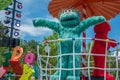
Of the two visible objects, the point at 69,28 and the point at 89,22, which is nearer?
the point at 89,22

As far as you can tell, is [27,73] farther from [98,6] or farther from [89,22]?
[89,22]

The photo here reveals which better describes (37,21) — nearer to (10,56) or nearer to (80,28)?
(80,28)

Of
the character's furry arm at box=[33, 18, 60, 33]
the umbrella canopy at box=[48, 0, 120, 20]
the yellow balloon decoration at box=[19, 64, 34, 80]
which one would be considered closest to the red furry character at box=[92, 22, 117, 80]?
the umbrella canopy at box=[48, 0, 120, 20]

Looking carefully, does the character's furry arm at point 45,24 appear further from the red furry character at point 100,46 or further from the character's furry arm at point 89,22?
the red furry character at point 100,46

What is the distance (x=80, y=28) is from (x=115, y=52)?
832mm

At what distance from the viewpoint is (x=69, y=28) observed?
531cm

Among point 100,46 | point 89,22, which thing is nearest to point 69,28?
point 89,22

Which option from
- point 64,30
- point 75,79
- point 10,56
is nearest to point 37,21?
point 64,30

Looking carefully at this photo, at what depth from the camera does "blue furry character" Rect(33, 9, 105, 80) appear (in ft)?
16.3

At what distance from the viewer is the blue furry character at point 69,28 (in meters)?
4.96

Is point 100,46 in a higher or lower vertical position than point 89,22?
lower

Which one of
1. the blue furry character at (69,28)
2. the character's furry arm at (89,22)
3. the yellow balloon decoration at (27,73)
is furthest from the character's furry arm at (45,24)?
the yellow balloon decoration at (27,73)

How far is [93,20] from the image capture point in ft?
16.5

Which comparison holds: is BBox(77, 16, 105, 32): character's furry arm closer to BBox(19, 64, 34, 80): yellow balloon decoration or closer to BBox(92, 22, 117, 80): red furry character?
BBox(92, 22, 117, 80): red furry character
